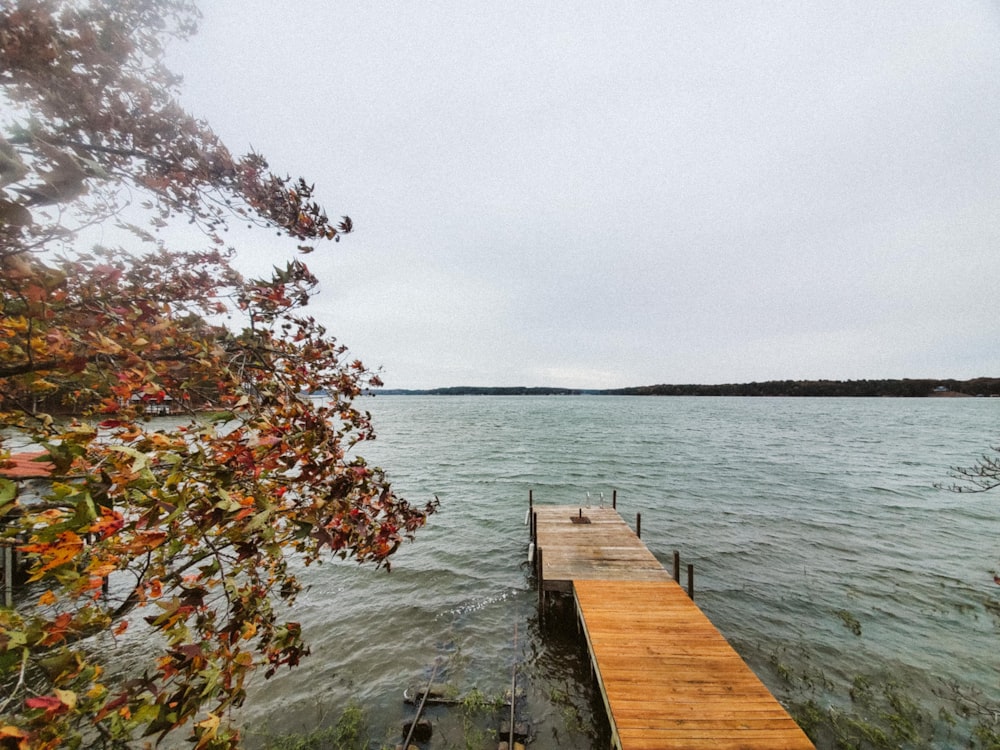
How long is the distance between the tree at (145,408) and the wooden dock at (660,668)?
5.80m

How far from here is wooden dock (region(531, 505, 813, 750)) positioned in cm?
614

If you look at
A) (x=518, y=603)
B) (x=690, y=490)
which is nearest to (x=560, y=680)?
(x=518, y=603)

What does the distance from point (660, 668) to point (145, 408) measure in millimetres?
8829

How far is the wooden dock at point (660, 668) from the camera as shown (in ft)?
20.1

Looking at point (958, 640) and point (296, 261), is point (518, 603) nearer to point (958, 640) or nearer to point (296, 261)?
point (958, 640)

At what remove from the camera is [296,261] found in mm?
3199

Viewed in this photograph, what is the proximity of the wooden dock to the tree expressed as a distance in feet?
19.0

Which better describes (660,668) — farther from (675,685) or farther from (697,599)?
(697,599)

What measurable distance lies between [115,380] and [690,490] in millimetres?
30704

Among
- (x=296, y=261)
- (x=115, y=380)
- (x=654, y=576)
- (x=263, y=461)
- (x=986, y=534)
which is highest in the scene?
(x=296, y=261)

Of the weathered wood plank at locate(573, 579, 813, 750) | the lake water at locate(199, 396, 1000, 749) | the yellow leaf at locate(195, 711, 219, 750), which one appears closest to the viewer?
the yellow leaf at locate(195, 711, 219, 750)

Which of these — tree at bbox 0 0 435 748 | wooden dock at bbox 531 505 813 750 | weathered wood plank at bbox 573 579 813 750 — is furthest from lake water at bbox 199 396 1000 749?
tree at bbox 0 0 435 748

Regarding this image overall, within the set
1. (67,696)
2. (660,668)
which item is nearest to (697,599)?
(660,668)

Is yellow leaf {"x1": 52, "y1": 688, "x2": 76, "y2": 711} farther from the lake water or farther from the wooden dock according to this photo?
the lake water
